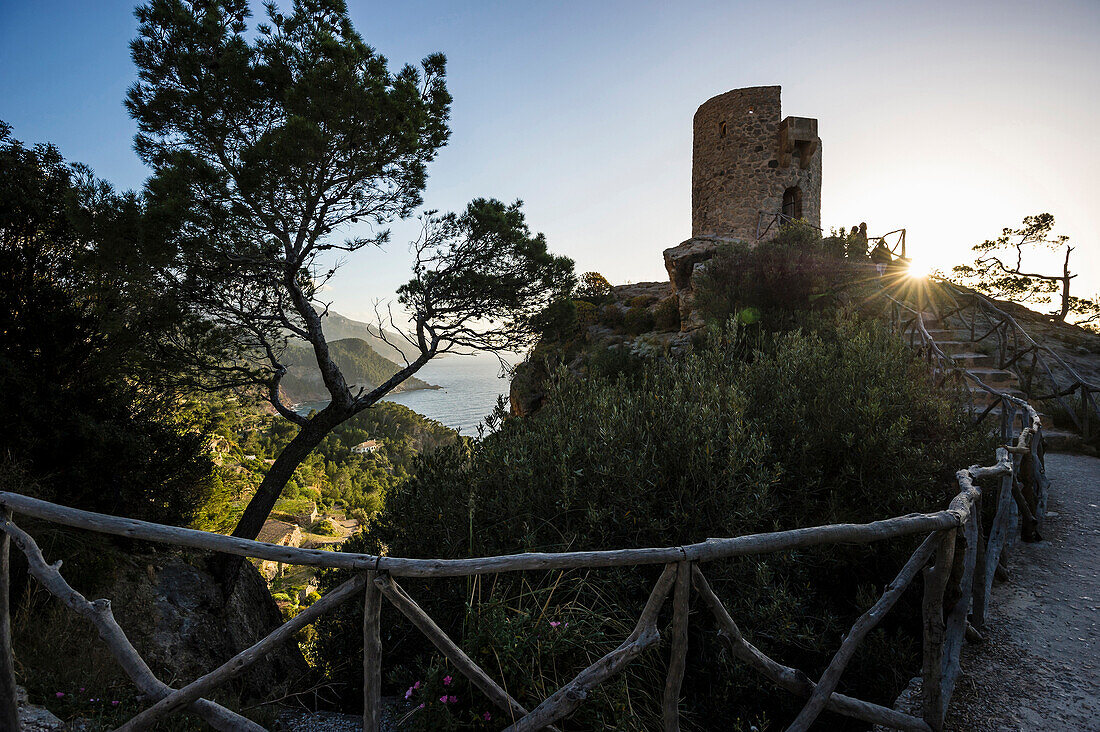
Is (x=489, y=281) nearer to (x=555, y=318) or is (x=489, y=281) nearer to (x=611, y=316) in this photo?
(x=555, y=318)

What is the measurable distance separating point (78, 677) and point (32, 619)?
3.22 feet

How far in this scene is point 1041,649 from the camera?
2.35 metres

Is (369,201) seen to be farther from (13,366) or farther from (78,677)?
(78,677)

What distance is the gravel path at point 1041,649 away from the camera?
1.95 metres

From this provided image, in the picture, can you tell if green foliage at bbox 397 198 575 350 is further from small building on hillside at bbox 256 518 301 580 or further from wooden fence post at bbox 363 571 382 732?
small building on hillside at bbox 256 518 301 580

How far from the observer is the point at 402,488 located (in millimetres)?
3875

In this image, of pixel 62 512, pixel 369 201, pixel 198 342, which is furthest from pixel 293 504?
pixel 62 512

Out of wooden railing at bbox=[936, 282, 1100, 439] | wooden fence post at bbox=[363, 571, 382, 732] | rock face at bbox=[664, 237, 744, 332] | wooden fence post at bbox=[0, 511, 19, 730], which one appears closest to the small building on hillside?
rock face at bbox=[664, 237, 744, 332]

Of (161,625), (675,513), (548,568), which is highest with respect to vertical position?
(548,568)

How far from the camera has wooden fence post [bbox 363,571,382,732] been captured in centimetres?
162

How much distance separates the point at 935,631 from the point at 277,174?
7.53 m

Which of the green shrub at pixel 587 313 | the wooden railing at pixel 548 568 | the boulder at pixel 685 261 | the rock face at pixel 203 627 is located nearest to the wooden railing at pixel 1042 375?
the boulder at pixel 685 261

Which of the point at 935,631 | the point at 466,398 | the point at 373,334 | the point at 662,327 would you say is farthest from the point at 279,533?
the point at 935,631

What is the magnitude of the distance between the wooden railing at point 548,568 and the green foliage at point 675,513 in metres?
0.39
